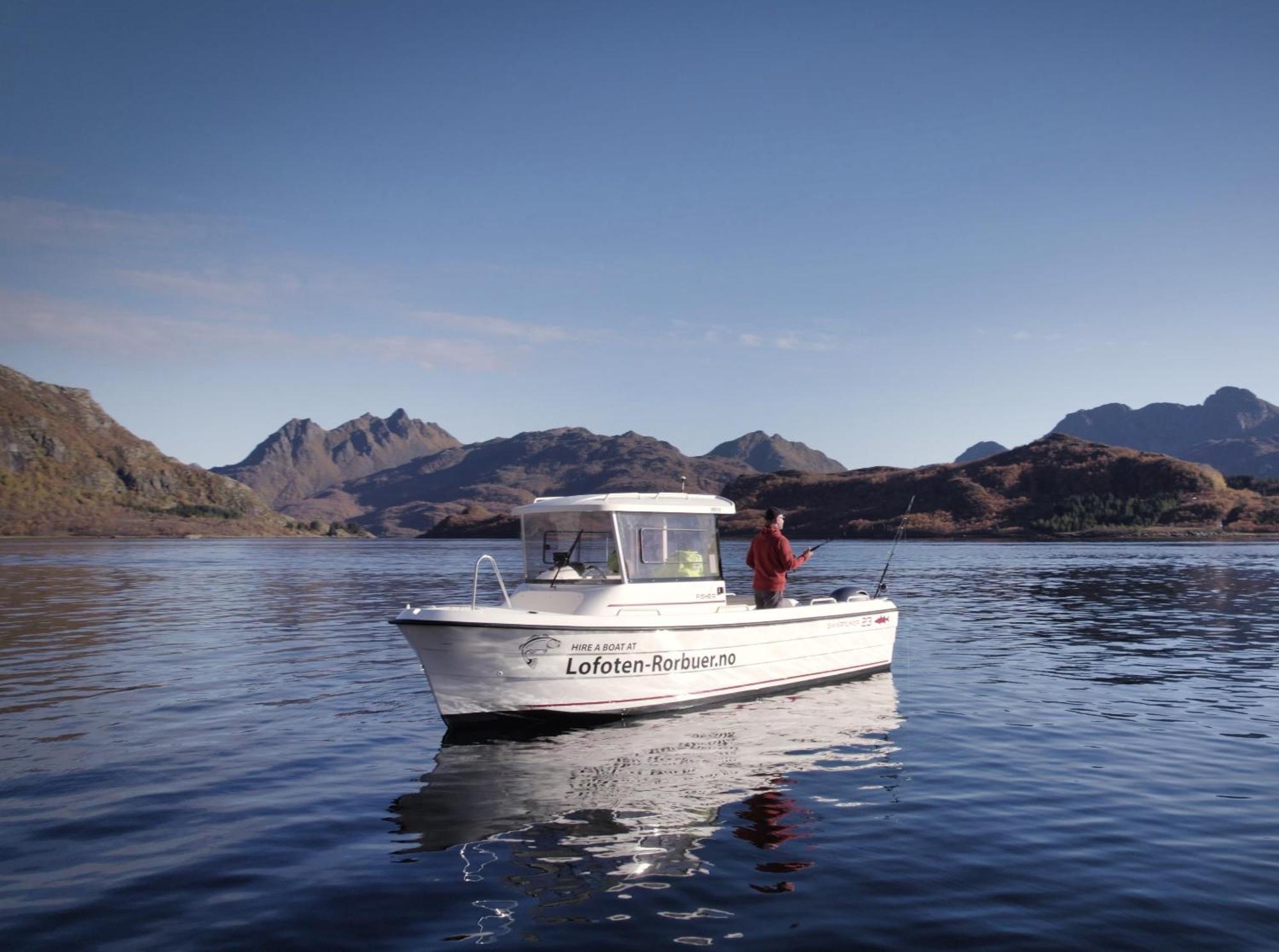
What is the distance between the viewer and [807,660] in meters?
17.5

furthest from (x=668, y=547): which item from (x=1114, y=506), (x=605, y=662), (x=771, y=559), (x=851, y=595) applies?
(x=1114, y=506)

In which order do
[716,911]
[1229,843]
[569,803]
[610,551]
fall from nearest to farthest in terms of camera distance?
[716,911] → [1229,843] → [569,803] → [610,551]

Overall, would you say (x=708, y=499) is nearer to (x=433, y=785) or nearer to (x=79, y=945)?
(x=433, y=785)

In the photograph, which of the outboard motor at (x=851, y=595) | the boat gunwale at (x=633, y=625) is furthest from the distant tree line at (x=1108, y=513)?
the boat gunwale at (x=633, y=625)

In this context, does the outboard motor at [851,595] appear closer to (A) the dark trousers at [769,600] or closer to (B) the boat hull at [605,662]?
(B) the boat hull at [605,662]

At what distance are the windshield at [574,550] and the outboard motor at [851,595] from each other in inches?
231

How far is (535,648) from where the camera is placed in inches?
519

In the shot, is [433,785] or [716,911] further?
[433,785]

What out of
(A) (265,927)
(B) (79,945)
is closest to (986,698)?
(A) (265,927)

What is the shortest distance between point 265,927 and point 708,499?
1127 cm

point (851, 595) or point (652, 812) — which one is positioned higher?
point (851, 595)

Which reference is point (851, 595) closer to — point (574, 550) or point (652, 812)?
point (574, 550)

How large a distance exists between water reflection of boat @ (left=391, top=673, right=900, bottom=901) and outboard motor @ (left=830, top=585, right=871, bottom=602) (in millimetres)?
3263

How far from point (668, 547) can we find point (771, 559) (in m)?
2.32
